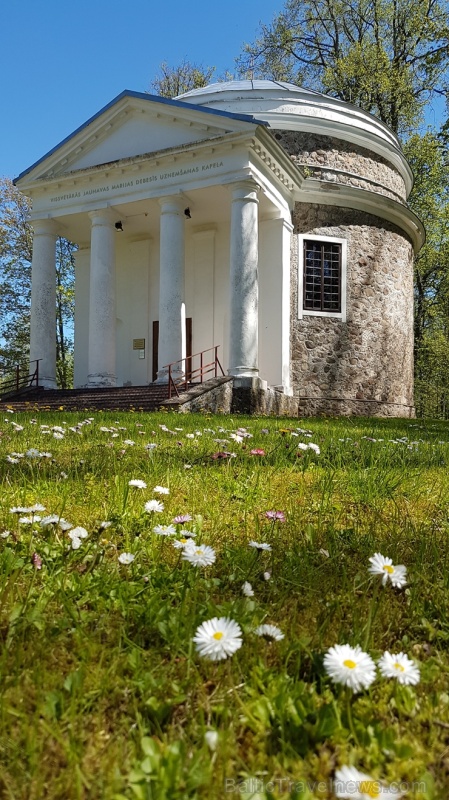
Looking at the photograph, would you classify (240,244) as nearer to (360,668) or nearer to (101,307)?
(101,307)

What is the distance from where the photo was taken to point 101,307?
59.8 feet

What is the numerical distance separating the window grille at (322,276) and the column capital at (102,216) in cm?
700

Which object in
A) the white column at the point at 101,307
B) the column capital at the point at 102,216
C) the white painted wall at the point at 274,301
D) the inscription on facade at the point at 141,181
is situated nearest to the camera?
the inscription on facade at the point at 141,181

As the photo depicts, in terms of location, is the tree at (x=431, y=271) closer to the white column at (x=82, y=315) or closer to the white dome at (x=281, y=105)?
the white dome at (x=281, y=105)

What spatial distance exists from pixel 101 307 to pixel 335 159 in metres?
10.6

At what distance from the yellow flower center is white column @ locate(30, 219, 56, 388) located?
1897 centimetres

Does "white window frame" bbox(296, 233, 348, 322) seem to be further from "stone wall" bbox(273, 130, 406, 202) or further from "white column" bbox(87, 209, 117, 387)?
"white column" bbox(87, 209, 117, 387)

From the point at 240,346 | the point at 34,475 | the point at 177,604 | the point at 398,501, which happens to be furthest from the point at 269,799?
the point at 240,346

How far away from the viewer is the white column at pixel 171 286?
16.9 meters

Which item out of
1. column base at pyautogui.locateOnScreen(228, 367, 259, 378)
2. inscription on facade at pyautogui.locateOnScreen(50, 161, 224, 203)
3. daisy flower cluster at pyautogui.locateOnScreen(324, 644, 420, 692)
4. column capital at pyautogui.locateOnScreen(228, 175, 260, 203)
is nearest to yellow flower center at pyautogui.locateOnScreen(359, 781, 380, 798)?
daisy flower cluster at pyautogui.locateOnScreen(324, 644, 420, 692)

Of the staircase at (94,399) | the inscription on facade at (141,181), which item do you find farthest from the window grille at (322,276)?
the staircase at (94,399)

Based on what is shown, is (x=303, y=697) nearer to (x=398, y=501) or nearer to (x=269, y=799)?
(x=269, y=799)

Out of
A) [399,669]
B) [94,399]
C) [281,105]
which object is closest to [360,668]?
[399,669]

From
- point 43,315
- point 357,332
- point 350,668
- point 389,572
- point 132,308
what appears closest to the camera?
point 350,668
